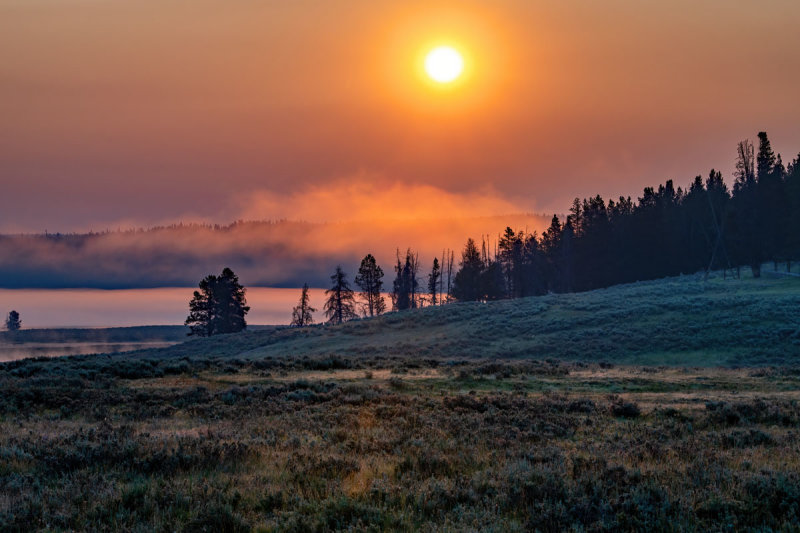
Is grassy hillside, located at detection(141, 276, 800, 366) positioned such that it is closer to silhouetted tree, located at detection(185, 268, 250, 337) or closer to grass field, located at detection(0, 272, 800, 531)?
silhouetted tree, located at detection(185, 268, 250, 337)

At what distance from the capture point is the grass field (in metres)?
8.27

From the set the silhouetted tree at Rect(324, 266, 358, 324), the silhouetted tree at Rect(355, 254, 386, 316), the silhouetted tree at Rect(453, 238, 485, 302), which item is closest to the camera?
the silhouetted tree at Rect(324, 266, 358, 324)

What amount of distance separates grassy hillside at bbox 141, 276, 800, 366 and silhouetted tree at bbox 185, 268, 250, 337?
474 inches

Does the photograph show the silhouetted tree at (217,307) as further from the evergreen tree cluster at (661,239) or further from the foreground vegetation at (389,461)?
the foreground vegetation at (389,461)

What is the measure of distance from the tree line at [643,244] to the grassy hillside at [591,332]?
35.6ft

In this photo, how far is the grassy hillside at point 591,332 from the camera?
46812mm

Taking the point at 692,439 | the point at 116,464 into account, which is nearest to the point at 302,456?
the point at 116,464

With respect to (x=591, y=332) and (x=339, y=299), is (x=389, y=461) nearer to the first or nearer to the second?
(x=591, y=332)

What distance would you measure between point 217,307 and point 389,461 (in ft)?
299

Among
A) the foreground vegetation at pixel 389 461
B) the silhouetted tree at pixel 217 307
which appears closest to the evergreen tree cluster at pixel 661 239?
the silhouetted tree at pixel 217 307

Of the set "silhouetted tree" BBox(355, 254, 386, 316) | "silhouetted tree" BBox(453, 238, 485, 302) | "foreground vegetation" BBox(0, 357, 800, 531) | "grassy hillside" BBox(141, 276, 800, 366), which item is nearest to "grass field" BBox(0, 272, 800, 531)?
"foreground vegetation" BBox(0, 357, 800, 531)

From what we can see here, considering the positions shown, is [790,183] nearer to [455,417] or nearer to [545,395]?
[545,395]

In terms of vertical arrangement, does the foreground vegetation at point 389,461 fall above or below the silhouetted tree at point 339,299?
below

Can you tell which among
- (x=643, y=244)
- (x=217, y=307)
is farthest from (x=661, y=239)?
(x=217, y=307)
